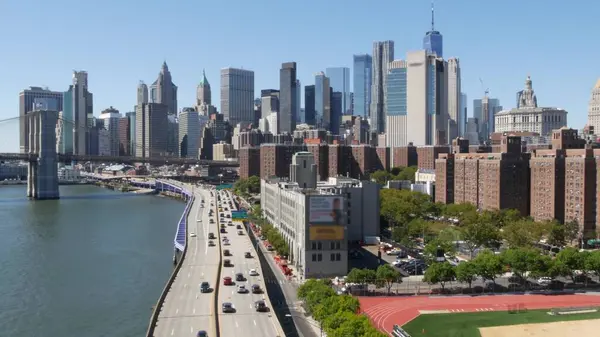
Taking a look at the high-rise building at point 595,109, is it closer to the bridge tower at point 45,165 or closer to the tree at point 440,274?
the bridge tower at point 45,165

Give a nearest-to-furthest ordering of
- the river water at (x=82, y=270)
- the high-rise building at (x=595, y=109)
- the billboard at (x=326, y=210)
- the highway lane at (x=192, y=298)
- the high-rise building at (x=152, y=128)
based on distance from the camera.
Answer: the highway lane at (x=192, y=298)
the river water at (x=82, y=270)
the billboard at (x=326, y=210)
the high-rise building at (x=595, y=109)
the high-rise building at (x=152, y=128)

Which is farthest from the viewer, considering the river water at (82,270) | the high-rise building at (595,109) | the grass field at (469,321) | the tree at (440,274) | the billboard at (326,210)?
the high-rise building at (595,109)

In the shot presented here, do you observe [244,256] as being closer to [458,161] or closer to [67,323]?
[67,323]

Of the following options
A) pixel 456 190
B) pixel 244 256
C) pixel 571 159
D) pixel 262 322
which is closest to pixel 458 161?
pixel 456 190

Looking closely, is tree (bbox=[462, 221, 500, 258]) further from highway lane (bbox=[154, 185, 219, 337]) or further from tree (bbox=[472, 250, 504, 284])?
highway lane (bbox=[154, 185, 219, 337])

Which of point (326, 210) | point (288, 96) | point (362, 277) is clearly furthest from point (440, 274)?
point (288, 96)

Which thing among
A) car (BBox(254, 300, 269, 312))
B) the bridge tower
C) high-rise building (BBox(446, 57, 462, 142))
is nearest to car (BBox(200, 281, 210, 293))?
car (BBox(254, 300, 269, 312))

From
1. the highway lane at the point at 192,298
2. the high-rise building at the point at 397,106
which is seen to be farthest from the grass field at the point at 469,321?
the high-rise building at the point at 397,106

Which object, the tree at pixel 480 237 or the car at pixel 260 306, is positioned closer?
the car at pixel 260 306
